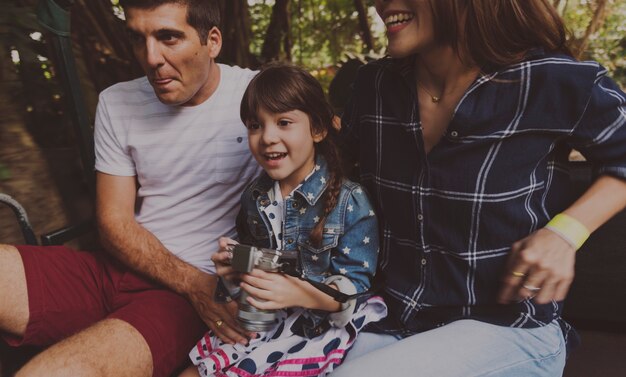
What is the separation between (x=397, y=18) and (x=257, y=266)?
72 cm

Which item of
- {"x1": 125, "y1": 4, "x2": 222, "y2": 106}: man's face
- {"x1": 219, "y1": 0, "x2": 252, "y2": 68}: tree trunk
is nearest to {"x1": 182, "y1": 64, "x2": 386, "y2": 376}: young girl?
{"x1": 125, "y1": 4, "x2": 222, "y2": 106}: man's face

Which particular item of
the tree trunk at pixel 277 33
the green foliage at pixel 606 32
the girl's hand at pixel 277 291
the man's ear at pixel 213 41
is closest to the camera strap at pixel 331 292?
the girl's hand at pixel 277 291

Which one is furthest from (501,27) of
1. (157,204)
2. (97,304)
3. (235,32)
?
(235,32)

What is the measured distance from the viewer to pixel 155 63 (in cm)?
164

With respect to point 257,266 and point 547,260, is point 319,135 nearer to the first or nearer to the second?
point 257,266

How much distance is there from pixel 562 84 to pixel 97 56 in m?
2.70

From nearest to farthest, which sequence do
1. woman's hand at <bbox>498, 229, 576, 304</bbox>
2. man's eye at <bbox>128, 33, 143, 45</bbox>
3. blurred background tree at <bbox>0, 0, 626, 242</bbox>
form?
woman's hand at <bbox>498, 229, 576, 304</bbox>, man's eye at <bbox>128, 33, 143, 45</bbox>, blurred background tree at <bbox>0, 0, 626, 242</bbox>

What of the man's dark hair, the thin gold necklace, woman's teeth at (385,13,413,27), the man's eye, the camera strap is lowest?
the camera strap

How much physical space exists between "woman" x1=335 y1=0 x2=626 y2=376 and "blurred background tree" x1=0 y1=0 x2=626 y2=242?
0.25 meters

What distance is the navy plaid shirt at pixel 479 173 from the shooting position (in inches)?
47.0

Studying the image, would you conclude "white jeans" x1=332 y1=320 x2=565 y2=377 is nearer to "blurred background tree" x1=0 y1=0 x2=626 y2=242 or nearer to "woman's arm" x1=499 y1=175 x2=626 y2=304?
"woman's arm" x1=499 y1=175 x2=626 y2=304

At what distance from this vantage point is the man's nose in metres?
1.63

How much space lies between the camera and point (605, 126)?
119 cm

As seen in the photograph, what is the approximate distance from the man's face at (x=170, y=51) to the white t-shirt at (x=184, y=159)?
11 cm
